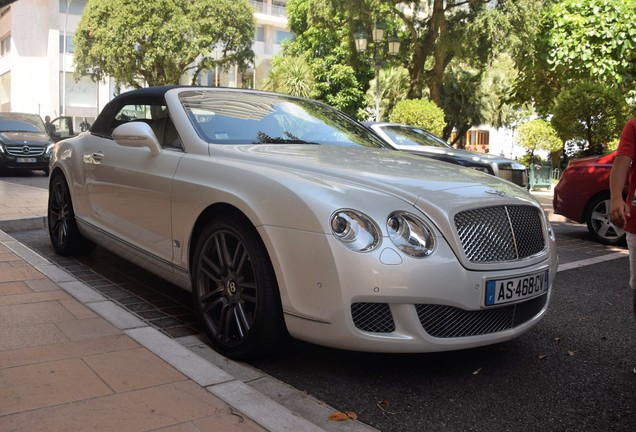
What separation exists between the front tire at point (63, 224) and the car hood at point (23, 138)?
1170 centimetres

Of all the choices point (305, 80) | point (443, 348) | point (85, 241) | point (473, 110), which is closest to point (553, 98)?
point (85, 241)

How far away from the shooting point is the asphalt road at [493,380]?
9.52 ft

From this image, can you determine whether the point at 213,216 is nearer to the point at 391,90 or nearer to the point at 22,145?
the point at 22,145

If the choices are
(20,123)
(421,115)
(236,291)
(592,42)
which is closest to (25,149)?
(20,123)

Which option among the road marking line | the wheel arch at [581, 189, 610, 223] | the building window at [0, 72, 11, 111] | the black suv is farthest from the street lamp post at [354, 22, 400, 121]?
the building window at [0, 72, 11, 111]

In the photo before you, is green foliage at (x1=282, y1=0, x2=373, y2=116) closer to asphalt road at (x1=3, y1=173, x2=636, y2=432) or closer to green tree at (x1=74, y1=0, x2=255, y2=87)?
green tree at (x1=74, y1=0, x2=255, y2=87)

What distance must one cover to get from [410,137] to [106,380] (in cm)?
951

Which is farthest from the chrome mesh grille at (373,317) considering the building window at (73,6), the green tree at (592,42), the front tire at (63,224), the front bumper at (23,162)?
the building window at (73,6)

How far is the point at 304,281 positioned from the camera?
3.02m

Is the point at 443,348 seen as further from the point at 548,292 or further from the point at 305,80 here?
the point at 305,80

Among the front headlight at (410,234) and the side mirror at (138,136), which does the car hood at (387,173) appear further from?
the side mirror at (138,136)

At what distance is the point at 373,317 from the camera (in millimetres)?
2986

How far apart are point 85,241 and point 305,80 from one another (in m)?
30.9

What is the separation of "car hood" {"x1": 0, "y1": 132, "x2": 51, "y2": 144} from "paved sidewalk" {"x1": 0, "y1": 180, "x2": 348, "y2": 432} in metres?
13.4
